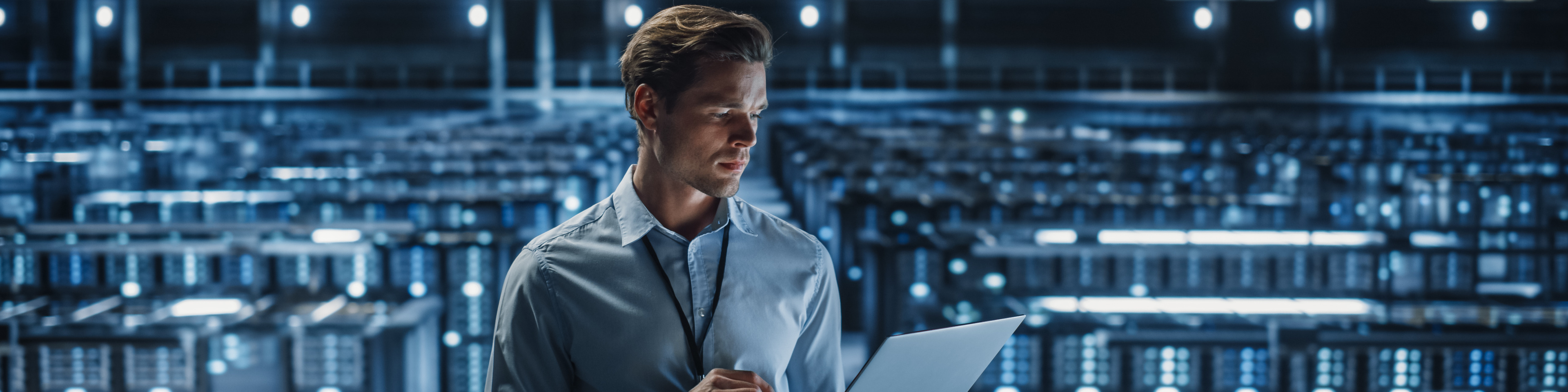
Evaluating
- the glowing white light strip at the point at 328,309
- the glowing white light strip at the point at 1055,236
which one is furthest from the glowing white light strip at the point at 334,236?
the glowing white light strip at the point at 1055,236

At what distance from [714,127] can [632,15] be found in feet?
39.1

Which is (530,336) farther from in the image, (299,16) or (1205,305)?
(299,16)

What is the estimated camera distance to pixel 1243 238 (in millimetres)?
2980

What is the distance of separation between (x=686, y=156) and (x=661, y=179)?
6 cm

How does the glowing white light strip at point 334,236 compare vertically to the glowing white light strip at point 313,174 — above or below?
below

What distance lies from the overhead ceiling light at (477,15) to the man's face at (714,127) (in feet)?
40.5

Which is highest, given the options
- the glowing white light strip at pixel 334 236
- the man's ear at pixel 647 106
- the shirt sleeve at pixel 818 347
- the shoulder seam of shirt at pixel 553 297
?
the man's ear at pixel 647 106

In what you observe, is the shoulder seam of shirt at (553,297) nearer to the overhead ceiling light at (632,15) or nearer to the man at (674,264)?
the man at (674,264)

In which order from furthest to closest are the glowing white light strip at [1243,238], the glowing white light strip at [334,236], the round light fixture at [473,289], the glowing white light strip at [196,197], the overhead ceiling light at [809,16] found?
the overhead ceiling light at [809,16], the glowing white light strip at [196,197], the round light fixture at [473,289], the glowing white light strip at [334,236], the glowing white light strip at [1243,238]

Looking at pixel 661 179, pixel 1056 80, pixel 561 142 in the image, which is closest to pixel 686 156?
pixel 661 179

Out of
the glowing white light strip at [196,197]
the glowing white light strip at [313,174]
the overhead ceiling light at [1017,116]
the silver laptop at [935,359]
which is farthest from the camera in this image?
the overhead ceiling light at [1017,116]

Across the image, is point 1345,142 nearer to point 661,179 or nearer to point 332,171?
point 332,171

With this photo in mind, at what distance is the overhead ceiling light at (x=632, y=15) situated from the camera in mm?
12148

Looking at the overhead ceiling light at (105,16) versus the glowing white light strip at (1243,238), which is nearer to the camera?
the glowing white light strip at (1243,238)
